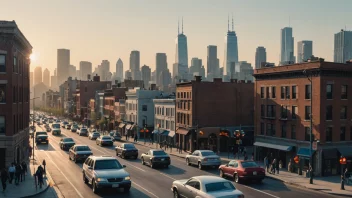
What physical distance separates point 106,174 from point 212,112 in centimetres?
4302

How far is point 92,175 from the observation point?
92.5 feet

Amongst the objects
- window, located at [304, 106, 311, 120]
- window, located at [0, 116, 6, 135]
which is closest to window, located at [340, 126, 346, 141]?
window, located at [304, 106, 311, 120]

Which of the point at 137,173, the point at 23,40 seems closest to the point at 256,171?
the point at 137,173

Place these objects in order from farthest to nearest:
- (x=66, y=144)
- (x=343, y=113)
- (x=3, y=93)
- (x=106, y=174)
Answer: (x=66, y=144) < (x=343, y=113) < (x=3, y=93) < (x=106, y=174)

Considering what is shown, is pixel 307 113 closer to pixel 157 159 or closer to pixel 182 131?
pixel 157 159

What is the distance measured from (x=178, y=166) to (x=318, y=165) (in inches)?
563

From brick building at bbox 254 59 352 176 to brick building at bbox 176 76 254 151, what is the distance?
55.1ft

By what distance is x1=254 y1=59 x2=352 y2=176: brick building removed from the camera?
144 feet

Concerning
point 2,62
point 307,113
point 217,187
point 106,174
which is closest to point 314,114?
point 307,113

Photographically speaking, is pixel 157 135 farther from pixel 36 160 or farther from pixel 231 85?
pixel 36 160

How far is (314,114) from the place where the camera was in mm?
44562

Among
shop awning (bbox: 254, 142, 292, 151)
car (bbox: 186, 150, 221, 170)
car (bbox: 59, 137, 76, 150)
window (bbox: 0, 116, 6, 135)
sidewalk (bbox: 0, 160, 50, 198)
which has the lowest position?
car (bbox: 59, 137, 76, 150)

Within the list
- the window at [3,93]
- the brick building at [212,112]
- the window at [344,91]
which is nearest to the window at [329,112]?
the window at [344,91]

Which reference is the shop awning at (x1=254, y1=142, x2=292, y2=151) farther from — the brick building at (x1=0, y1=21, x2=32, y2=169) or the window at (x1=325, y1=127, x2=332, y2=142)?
the brick building at (x1=0, y1=21, x2=32, y2=169)
